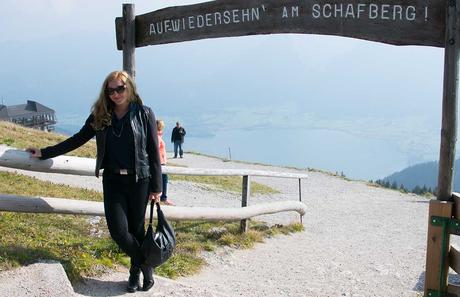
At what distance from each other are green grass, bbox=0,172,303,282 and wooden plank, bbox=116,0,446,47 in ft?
8.08

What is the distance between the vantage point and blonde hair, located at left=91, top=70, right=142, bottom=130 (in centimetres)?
477

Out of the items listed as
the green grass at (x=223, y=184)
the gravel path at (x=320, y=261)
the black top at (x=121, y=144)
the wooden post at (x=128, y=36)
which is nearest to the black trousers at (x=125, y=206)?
the black top at (x=121, y=144)

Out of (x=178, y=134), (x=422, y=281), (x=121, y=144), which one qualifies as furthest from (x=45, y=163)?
(x=178, y=134)

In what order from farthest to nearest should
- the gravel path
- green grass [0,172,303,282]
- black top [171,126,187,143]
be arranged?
1. black top [171,126,187,143]
2. the gravel path
3. green grass [0,172,303,282]

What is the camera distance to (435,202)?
4.98 m

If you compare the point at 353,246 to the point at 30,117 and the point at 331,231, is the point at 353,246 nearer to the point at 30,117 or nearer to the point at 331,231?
the point at 331,231

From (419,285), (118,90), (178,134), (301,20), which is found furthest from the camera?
(178,134)

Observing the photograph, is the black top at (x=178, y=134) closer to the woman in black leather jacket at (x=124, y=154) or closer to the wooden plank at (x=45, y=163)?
the wooden plank at (x=45, y=163)

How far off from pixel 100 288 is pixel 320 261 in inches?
170

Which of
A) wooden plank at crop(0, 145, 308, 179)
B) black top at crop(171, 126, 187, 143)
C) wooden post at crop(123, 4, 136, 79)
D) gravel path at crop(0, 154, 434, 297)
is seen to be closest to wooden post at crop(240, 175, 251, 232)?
gravel path at crop(0, 154, 434, 297)

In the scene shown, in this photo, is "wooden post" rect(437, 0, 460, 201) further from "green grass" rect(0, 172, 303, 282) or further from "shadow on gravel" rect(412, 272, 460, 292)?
"green grass" rect(0, 172, 303, 282)

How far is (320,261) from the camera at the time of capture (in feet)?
27.6

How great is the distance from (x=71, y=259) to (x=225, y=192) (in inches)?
533

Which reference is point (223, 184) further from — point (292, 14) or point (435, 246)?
point (435, 246)
